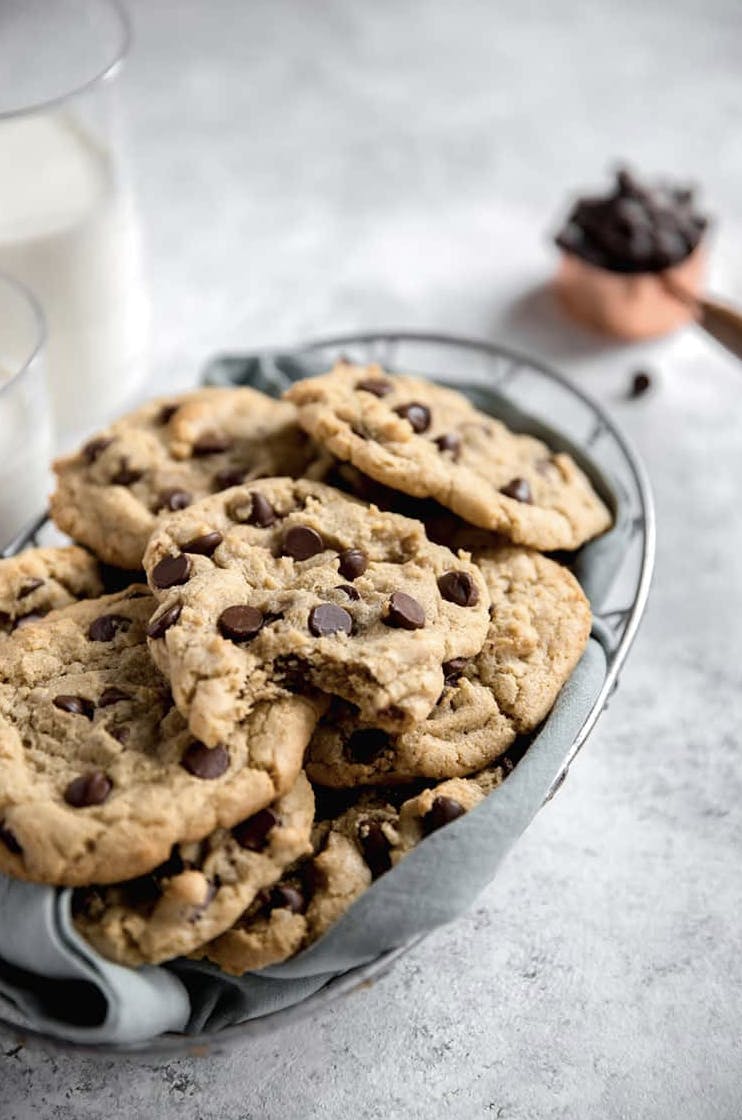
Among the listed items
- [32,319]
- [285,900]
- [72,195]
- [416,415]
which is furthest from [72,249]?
[285,900]

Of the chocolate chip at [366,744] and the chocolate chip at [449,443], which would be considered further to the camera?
the chocolate chip at [449,443]

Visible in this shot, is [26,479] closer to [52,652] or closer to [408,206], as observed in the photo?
[52,652]

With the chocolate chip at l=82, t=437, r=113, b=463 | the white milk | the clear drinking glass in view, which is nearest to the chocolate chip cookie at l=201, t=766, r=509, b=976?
the chocolate chip at l=82, t=437, r=113, b=463

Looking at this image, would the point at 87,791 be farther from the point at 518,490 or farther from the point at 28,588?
the point at 518,490

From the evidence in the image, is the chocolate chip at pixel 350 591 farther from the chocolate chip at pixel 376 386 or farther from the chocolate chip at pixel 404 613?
the chocolate chip at pixel 376 386

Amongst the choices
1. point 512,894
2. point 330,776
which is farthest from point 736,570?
point 330,776

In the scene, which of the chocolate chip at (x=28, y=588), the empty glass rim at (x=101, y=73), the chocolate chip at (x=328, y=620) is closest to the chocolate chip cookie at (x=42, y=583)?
the chocolate chip at (x=28, y=588)

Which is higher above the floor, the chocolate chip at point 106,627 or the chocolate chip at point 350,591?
the chocolate chip at point 350,591
